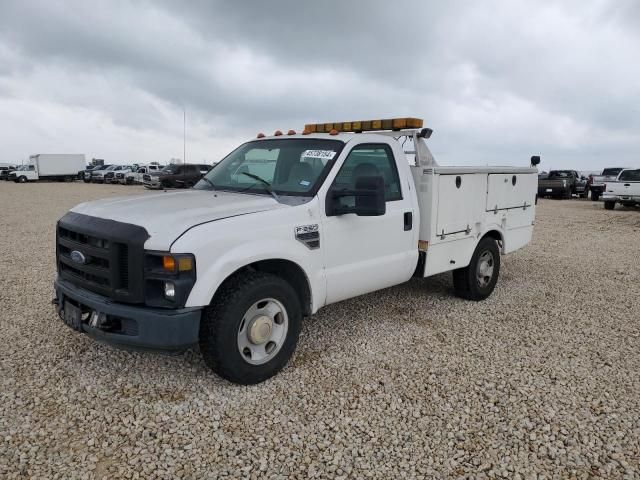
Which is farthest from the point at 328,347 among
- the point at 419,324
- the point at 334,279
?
the point at 419,324

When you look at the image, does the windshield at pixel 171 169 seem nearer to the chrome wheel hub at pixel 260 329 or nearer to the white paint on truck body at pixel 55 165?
the white paint on truck body at pixel 55 165

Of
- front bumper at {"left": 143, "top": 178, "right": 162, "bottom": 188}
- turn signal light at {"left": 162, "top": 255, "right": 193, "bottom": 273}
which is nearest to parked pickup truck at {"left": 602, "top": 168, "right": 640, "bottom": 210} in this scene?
turn signal light at {"left": 162, "top": 255, "right": 193, "bottom": 273}

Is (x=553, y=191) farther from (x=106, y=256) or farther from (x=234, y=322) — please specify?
(x=106, y=256)

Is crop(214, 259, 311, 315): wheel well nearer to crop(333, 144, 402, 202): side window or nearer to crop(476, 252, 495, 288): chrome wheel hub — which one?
crop(333, 144, 402, 202): side window

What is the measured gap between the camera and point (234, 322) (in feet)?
10.7

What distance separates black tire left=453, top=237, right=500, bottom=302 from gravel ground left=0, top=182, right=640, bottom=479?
0.84ft

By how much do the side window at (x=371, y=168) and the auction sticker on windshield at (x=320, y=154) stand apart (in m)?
0.14

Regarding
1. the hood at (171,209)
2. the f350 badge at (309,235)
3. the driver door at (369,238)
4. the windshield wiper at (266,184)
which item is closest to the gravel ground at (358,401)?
the driver door at (369,238)

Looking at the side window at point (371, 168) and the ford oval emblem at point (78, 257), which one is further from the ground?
the side window at point (371, 168)

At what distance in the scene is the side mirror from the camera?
3582 mm

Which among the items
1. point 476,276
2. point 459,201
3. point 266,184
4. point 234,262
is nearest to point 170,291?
point 234,262

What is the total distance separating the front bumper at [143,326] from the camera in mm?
3055

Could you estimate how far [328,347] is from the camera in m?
4.27

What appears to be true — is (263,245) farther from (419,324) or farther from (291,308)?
(419,324)
